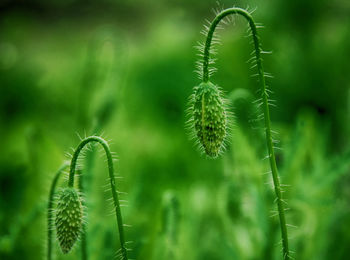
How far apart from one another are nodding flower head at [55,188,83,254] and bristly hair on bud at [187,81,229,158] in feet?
1.16

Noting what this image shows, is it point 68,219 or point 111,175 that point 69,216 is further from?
point 111,175

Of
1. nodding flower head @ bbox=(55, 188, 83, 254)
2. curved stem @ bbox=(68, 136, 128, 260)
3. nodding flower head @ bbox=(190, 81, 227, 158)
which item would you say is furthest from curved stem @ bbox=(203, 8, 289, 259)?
nodding flower head @ bbox=(55, 188, 83, 254)

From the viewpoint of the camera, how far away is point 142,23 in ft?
21.6

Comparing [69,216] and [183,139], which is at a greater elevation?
[183,139]

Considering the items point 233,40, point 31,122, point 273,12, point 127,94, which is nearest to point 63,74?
point 127,94

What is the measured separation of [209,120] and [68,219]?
0.43 metres

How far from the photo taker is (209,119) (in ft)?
4.28

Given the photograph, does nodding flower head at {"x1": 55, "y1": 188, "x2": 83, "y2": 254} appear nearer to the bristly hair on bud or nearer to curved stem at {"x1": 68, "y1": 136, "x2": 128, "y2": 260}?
curved stem at {"x1": 68, "y1": 136, "x2": 128, "y2": 260}

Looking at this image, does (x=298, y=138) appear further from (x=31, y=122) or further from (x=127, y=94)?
(x=127, y=94)

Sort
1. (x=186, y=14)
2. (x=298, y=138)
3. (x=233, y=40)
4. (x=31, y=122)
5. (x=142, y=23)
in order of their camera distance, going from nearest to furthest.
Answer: (x=298, y=138) → (x=31, y=122) → (x=233, y=40) → (x=186, y=14) → (x=142, y=23)

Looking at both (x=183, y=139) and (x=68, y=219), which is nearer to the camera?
(x=68, y=219)

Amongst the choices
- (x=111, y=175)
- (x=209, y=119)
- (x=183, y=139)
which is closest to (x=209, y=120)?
(x=209, y=119)

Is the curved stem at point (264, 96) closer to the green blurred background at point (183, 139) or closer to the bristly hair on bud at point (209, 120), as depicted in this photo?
the bristly hair on bud at point (209, 120)

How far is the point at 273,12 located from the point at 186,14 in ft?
5.49
